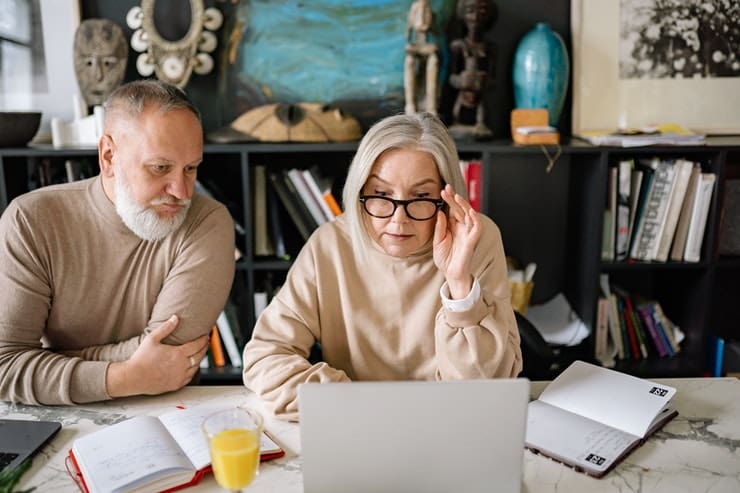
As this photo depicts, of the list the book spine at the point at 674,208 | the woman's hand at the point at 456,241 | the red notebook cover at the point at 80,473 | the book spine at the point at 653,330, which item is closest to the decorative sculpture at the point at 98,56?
the woman's hand at the point at 456,241

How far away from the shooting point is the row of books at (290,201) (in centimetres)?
260

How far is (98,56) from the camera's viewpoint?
2590 millimetres

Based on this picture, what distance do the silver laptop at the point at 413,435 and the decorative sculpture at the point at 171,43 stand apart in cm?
199

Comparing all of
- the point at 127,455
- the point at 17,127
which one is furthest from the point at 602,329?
the point at 17,127

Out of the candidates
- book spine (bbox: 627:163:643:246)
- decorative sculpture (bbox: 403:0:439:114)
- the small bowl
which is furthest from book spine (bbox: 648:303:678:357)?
the small bowl

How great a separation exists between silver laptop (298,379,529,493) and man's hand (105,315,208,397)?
56 cm

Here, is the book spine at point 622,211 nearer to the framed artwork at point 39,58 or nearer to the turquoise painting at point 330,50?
the turquoise painting at point 330,50

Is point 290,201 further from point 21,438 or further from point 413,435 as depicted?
point 413,435

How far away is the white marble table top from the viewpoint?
1112 millimetres

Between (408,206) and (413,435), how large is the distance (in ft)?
Result: 2.15

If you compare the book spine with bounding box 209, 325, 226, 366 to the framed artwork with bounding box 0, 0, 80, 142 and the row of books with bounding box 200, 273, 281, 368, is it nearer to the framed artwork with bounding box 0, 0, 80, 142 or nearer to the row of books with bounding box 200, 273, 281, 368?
the row of books with bounding box 200, 273, 281, 368

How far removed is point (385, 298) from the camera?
1.62m

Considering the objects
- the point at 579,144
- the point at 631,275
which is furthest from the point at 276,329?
the point at 631,275

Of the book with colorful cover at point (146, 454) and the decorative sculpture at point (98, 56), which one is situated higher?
the decorative sculpture at point (98, 56)
